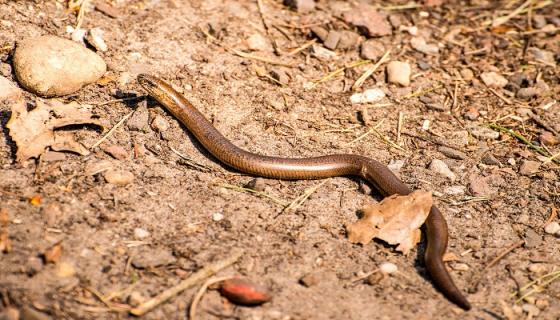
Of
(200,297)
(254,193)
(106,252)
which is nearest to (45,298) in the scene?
(106,252)

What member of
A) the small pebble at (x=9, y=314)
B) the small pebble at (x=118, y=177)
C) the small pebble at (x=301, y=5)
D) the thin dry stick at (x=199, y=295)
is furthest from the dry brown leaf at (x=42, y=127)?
the small pebble at (x=301, y=5)

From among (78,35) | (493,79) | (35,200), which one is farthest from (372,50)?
(35,200)

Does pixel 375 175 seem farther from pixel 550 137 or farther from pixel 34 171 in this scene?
pixel 34 171

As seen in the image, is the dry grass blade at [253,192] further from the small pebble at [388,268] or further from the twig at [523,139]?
the twig at [523,139]

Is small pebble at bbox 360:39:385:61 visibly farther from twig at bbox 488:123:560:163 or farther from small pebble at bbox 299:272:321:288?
small pebble at bbox 299:272:321:288

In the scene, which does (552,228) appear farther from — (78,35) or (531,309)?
(78,35)

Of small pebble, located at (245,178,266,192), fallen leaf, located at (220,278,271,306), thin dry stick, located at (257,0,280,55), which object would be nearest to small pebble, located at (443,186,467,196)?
small pebble, located at (245,178,266,192)
